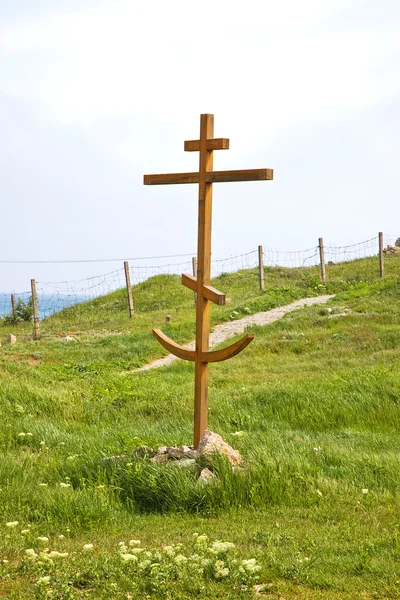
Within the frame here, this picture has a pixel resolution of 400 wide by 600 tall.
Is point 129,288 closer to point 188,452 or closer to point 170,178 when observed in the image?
point 170,178

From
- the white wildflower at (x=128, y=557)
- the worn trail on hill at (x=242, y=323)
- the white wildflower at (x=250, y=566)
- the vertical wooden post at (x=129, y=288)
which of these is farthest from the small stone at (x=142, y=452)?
the vertical wooden post at (x=129, y=288)

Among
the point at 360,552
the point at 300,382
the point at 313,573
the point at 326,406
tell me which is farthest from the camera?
the point at 300,382

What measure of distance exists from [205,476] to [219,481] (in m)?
0.18

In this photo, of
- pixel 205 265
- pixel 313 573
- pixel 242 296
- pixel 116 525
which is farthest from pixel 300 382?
pixel 242 296

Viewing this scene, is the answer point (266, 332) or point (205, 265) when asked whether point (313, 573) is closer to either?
point (205, 265)

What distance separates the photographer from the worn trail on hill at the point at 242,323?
19458 millimetres

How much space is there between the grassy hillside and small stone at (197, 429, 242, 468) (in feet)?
0.54

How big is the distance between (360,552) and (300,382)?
28.3 feet

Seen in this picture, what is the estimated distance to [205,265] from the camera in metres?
8.12

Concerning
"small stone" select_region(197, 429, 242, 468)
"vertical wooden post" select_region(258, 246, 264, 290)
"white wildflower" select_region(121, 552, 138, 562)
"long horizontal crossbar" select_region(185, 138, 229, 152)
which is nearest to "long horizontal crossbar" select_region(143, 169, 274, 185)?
"long horizontal crossbar" select_region(185, 138, 229, 152)

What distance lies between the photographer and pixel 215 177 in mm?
8102

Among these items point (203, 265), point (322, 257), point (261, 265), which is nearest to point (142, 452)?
point (203, 265)

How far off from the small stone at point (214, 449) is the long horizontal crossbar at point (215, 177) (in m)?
2.68

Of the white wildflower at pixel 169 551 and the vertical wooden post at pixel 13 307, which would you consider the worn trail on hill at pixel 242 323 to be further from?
the white wildflower at pixel 169 551
